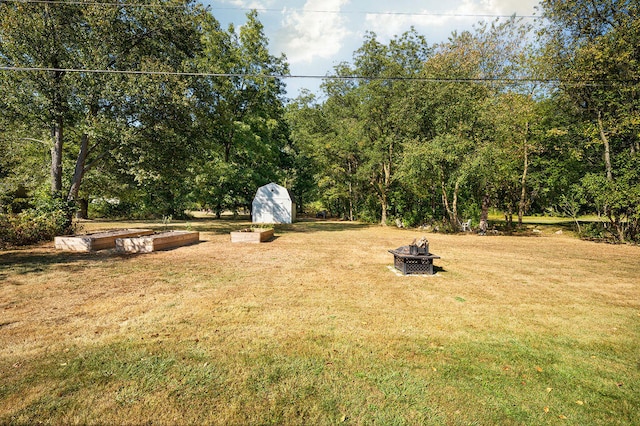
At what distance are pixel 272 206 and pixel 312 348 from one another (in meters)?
24.1

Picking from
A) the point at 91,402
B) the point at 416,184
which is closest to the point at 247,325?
the point at 91,402

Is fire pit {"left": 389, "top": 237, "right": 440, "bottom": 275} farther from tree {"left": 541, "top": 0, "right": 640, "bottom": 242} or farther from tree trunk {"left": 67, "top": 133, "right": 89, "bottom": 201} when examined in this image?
tree trunk {"left": 67, "top": 133, "right": 89, "bottom": 201}

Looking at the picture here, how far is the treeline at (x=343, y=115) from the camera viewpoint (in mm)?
12914

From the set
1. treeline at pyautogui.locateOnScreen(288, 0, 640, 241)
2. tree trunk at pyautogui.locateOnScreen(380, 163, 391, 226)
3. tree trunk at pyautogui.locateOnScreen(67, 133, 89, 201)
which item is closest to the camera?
tree trunk at pyautogui.locateOnScreen(67, 133, 89, 201)

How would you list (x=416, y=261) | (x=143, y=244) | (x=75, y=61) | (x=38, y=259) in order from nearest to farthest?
(x=416, y=261) < (x=38, y=259) < (x=143, y=244) < (x=75, y=61)

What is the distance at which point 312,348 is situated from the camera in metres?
3.75

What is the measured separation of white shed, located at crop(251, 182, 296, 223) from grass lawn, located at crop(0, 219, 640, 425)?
19.8m

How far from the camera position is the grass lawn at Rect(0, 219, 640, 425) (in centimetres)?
267

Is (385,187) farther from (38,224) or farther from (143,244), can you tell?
(38,224)

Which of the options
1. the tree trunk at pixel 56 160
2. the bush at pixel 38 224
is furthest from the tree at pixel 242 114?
the bush at pixel 38 224

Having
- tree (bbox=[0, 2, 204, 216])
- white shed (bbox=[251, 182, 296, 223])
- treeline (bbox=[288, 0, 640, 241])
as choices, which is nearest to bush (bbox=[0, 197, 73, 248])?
tree (bbox=[0, 2, 204, 216])

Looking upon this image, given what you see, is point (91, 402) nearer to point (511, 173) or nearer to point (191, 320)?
point (191, 320)

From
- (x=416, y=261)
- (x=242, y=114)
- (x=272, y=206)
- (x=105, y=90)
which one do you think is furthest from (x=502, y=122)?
(x=242, y=114)

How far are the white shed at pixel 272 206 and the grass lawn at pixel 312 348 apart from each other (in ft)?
65.0
